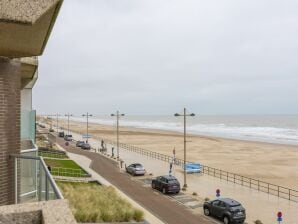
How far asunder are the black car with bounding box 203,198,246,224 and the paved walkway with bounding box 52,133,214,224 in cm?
66

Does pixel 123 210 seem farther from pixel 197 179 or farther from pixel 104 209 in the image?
pixel 197 179

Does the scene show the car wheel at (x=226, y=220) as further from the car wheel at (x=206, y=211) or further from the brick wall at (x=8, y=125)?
the brick wall at (x=8, y=125)

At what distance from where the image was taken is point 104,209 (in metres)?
20.6

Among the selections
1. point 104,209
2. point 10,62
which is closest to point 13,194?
point 10,62

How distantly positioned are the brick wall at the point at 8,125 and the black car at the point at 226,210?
17316 mm

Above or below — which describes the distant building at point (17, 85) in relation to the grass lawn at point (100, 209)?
above

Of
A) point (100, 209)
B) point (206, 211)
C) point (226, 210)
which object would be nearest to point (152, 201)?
point (206, 211)

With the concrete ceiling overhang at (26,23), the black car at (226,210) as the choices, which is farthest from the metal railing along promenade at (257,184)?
the concrete ceiling overhang at (26,23)

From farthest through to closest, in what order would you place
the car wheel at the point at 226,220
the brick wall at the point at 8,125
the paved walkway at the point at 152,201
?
the paved walkway at the point at 152,201 → the car wheel at the point at 226,220 → the brick wall at the point at 8,125

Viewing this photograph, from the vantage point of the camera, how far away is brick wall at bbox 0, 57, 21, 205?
729 cm

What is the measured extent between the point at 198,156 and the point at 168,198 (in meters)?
32.5

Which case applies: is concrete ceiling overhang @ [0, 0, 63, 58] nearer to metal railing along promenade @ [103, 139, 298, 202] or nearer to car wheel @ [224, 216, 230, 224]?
car wheel @ [224, 216, 230, 224]

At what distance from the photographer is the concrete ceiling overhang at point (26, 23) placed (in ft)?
15.7

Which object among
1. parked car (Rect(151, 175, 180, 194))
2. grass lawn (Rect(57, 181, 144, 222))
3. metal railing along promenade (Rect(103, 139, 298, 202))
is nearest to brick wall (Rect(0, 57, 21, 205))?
grass lawn (Rect(57, 181, 144, 222))
